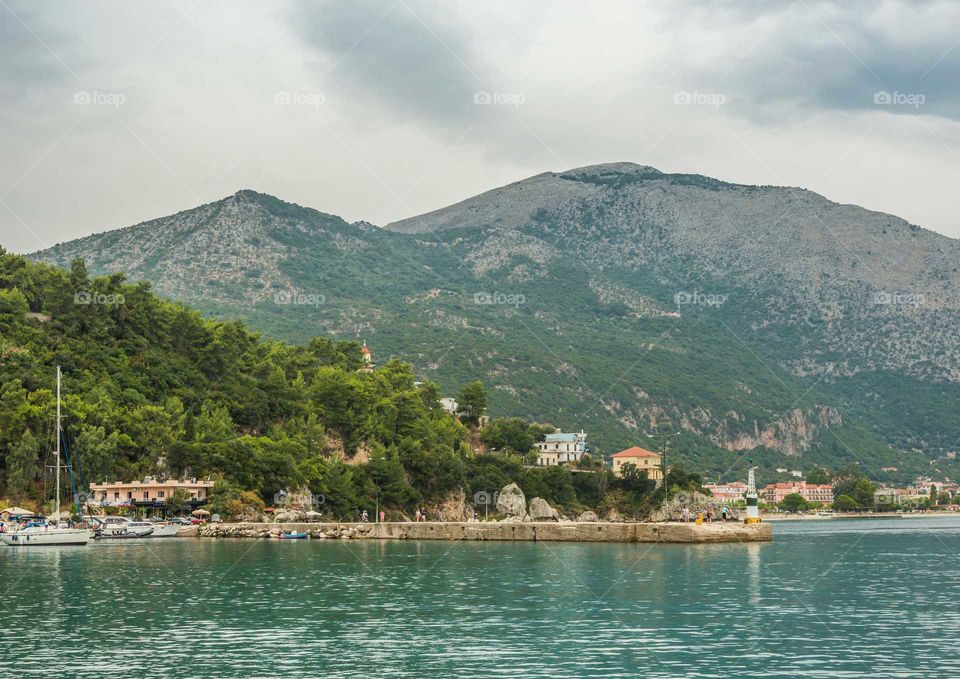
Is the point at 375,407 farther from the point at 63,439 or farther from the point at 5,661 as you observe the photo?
the point at 5,661

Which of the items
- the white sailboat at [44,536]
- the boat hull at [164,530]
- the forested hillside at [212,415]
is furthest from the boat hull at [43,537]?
the forested hillside at [212,415]

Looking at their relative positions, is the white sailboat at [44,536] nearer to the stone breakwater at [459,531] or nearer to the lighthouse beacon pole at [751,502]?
the stone breakwater at [459,531]

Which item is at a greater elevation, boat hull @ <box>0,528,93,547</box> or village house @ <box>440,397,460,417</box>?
village house @ <box>440,397,460,417</box>

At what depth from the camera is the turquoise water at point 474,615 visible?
110 ft

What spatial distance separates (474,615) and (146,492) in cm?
6867

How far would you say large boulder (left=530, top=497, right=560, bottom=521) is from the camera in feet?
458

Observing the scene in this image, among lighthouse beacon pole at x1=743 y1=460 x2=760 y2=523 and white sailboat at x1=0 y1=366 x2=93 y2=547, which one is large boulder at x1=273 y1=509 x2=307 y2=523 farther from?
lighthouse beacon pole at x1=743 y1=460 x2=760 y2=523

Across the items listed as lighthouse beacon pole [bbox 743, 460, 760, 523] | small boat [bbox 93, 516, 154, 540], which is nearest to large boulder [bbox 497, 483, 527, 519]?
lighthouse beacon pole [bbox 743, 460, 760, 523]

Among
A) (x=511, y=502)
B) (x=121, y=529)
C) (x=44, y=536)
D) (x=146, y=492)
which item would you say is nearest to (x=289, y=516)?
(x=146, y=492)

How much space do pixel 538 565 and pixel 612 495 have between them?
90684mm

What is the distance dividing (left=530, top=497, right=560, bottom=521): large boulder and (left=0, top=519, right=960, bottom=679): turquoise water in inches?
2531

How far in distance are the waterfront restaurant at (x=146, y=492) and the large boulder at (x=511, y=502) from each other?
1617 inches

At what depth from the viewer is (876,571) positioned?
68375 millimetres

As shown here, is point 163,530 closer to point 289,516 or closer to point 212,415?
point 289,516
